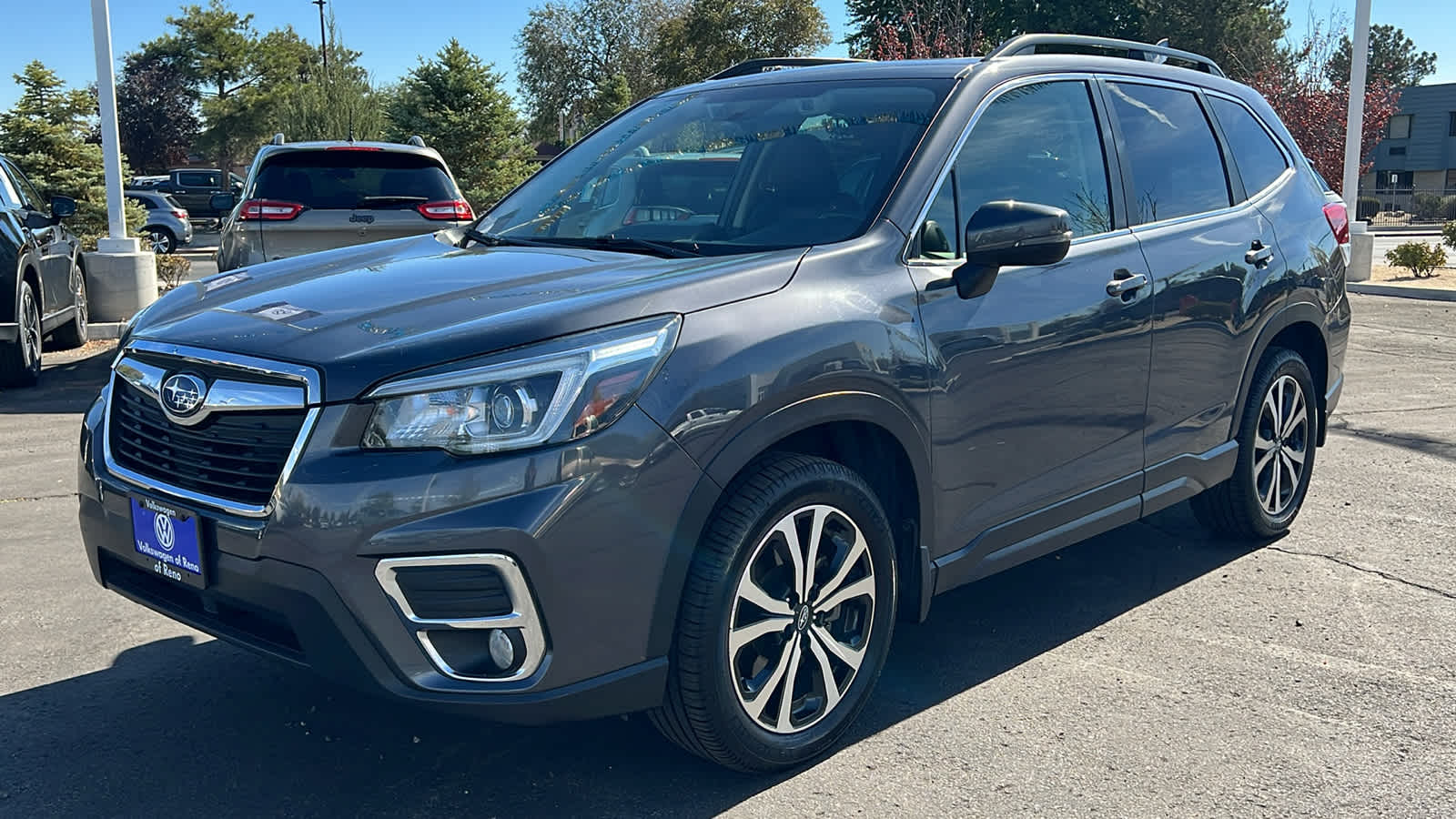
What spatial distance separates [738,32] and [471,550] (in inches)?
2100

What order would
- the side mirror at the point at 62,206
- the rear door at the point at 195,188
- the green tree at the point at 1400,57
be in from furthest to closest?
the green tree at the point at 1400,57
the rear door at the point at 195,188
the side mirror at the point at 62,206

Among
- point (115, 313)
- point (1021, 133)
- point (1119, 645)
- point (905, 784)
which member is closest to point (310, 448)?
point (905, 784)

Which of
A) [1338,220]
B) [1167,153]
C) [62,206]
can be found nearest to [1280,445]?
[1338,220]

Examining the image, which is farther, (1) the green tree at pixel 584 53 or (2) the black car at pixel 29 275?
(1) the green tree at pixel 584 53

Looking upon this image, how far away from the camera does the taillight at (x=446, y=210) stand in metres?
9.15

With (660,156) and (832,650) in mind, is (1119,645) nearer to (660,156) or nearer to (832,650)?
(832,650)

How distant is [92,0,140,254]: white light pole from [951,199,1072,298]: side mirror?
10412 mm

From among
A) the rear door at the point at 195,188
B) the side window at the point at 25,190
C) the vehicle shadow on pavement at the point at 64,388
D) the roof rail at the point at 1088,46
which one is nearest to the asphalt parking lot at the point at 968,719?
the roof rail at the point at 1088,46

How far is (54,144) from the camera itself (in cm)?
1530

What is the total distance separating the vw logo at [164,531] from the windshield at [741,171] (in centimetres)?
151

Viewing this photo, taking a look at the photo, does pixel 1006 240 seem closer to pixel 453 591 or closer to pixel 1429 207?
pixel 453 591

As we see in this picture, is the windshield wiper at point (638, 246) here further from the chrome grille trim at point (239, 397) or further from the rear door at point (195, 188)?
the rear door at point (195, 188)

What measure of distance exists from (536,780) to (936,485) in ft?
4.33

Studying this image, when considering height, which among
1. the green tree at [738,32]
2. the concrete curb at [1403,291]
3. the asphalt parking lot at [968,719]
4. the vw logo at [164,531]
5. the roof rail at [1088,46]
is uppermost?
the green tree at [738,32]
